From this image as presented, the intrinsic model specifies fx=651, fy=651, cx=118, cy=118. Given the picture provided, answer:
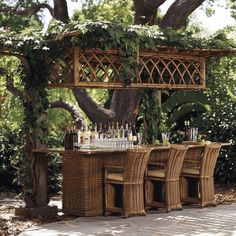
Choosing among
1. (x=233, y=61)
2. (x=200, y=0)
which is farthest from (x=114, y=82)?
(x=233, y=61)

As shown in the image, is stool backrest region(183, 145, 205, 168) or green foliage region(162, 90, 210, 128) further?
green foliage region(162, 90, 210, 128)

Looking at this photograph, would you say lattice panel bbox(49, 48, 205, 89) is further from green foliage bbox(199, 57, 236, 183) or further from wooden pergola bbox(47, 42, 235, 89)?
green foliage bbox(199, 57, 236, 183)

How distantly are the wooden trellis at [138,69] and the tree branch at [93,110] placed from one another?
3.72m

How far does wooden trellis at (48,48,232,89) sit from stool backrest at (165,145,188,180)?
4.06 ft

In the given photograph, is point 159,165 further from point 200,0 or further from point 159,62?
point 200,0

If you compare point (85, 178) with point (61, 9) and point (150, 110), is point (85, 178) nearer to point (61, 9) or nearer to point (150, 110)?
point (150, 110)

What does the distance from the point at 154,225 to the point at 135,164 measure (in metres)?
0.99

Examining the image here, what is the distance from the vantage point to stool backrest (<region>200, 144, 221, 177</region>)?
33.7 feet

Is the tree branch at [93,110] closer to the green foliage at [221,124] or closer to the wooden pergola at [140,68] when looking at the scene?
the green foliage at [221,124]

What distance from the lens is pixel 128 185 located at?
947cm

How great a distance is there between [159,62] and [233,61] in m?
6.12

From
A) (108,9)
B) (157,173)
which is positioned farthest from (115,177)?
(108,9)

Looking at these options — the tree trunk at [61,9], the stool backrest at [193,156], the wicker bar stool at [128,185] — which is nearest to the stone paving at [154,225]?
the wicker bar stool at [128,185]

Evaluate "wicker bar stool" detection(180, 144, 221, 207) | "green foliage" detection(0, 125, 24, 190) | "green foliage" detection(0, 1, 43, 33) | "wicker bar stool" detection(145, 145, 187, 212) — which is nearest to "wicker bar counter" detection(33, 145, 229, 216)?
"wicker bar stool" detection(145, 145, 187, 212)
